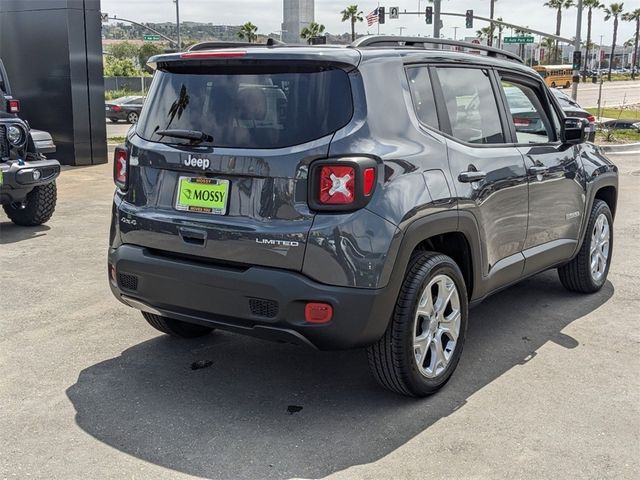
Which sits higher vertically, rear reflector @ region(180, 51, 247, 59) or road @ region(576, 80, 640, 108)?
rear reflector @ region(180, 51, 247, 59)

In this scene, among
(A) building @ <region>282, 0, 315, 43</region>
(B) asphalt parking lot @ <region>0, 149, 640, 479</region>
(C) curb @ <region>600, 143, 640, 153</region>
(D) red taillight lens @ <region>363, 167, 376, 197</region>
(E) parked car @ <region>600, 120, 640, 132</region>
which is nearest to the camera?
(B) asphalt parking lot @ <region>0, 149, 640, 479</region>

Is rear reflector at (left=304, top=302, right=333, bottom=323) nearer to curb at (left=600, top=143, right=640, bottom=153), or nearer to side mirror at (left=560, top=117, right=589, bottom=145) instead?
side mirror at (left=560, top=117, right=589, bottom=145)

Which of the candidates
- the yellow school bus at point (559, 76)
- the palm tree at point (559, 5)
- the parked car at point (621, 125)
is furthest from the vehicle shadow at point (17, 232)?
the palm tree at point (559, 5)

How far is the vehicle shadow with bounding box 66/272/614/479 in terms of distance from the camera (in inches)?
134

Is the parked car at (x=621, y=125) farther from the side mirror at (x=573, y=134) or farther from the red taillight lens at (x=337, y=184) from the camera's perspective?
the red taillight lens at (x=337, y=184)

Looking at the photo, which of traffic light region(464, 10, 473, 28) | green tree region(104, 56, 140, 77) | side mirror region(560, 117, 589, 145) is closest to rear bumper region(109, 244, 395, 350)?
side mirror region(560, 117, 589, 145)

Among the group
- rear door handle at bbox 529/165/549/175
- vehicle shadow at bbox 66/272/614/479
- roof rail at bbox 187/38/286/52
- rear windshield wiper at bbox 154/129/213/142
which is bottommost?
vehicle shadow at bbox 66/272/614/479

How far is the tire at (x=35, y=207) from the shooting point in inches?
336

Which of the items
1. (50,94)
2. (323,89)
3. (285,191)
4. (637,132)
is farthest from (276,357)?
(637,132)

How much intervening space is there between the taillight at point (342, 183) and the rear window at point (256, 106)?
0.59 ft

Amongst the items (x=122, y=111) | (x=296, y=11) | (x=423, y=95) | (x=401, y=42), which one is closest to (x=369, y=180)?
(x=423, y=95)

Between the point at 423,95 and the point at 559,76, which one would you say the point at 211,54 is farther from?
the point at 559,76

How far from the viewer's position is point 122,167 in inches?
164

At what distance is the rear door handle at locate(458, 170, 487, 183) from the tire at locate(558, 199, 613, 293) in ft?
6.19
